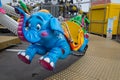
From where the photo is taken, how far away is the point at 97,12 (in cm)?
569

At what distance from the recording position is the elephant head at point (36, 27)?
1421 millimetres

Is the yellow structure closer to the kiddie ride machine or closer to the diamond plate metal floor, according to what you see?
the diamond plate metal floor

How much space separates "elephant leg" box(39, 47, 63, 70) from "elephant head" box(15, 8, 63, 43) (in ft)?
0.46

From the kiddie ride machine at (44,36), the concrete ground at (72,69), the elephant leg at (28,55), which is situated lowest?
the concrete ground at (72,69)

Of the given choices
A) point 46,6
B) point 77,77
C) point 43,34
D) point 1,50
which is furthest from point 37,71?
point 46,6

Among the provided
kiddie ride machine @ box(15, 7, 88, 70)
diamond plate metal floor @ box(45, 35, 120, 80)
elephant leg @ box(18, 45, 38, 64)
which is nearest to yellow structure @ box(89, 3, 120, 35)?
diamond plate metal floor @ box(45, 35, 120, 80)

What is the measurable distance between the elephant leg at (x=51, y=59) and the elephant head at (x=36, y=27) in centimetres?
14

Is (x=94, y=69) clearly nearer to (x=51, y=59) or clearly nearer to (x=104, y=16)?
(x=51, y=59)

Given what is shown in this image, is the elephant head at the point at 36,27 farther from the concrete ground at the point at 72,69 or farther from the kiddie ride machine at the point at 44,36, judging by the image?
the concrete ground at the point at 72,69

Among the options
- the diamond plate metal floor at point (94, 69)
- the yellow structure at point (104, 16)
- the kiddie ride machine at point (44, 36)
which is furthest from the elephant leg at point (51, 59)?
the yellow structure at point (104, 16)

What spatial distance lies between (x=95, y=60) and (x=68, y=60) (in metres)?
0.34

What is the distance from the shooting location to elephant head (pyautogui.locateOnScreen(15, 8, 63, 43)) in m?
1.42

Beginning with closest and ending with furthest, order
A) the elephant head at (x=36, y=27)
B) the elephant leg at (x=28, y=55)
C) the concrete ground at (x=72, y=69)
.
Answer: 1. the elephant head at (x=36, y=27)
2. the elephant leg at (x=28, y=55)
3. the concrete ground at (x=72, y=69)

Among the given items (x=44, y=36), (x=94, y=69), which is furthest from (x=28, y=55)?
(x=94, y=69)
